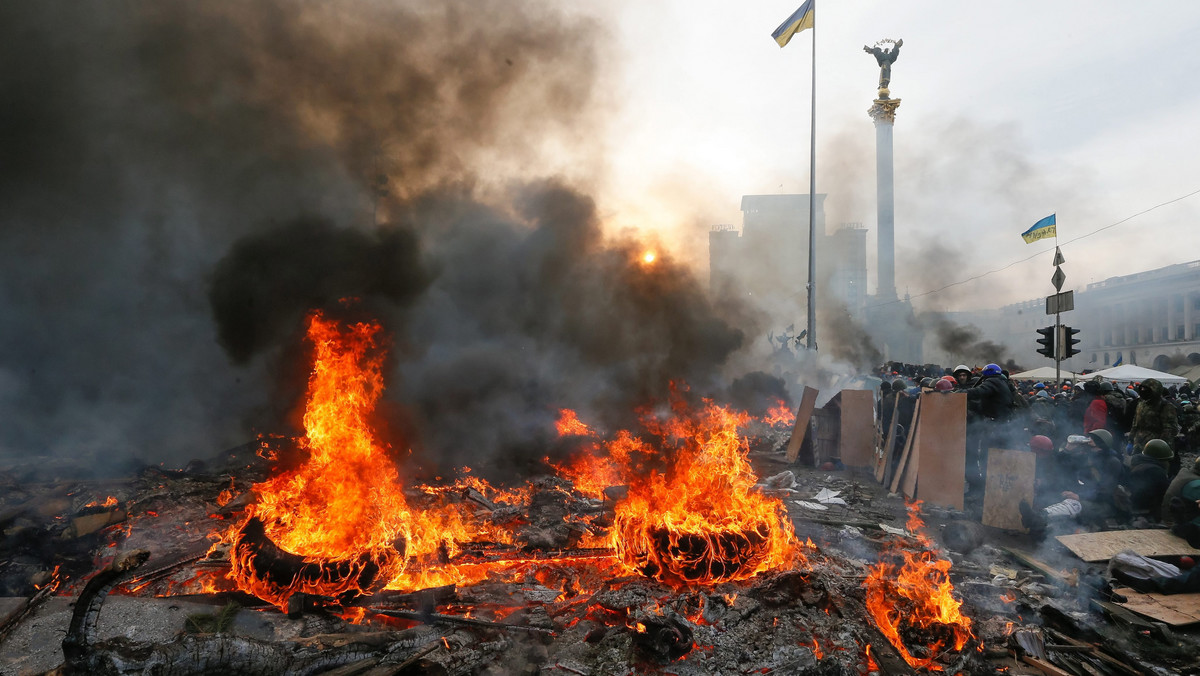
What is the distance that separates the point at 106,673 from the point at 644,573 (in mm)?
4065

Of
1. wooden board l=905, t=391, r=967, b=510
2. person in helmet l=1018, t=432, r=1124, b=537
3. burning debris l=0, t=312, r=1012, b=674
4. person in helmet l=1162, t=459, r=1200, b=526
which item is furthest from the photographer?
wooden board l=905, t=391, r=967, b=510

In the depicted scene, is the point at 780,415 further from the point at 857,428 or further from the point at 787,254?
the point at 787,254

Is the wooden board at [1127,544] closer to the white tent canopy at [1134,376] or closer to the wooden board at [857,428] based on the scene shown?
the wooden board at [857,428]

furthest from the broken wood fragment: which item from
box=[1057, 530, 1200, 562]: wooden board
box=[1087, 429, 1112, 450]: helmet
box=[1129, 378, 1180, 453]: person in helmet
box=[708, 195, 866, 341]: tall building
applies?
box=[708, 195, 866, 341]: tall building

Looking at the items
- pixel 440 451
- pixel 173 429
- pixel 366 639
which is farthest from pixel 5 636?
pixel 173 429

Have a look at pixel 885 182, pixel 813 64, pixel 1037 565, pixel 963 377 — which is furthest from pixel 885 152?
pixel 1037 565

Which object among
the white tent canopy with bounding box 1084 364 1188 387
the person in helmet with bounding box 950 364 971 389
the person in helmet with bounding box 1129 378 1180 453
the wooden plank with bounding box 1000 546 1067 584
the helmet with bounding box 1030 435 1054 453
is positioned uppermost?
the white tent canopy with bounding box 1084 364 1188 387

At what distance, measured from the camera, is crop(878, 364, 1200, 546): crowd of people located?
6.67 meters

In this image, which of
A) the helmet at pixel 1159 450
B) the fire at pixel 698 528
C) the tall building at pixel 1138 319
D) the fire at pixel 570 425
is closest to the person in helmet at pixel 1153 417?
the helmet at pixel 1159 450

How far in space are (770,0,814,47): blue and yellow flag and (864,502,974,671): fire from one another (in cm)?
2248

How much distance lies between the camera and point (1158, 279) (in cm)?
3734

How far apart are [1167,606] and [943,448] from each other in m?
3.98

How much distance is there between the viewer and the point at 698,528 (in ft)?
17.5

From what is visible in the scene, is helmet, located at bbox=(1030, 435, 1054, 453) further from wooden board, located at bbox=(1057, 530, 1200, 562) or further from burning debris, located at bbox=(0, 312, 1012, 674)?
burning debris, located at bbox=(0, 312, 1012, 674)
